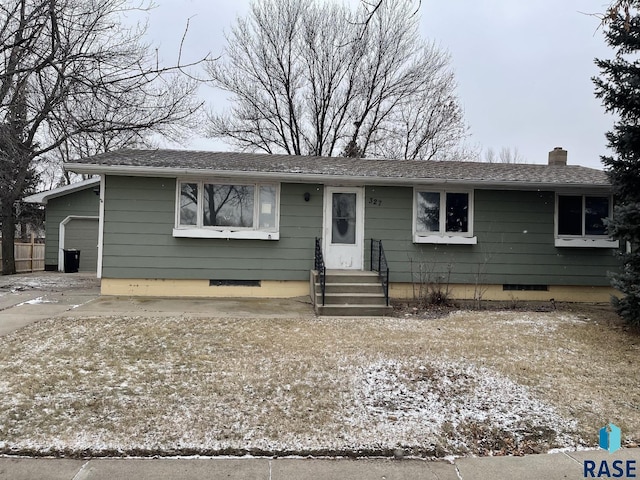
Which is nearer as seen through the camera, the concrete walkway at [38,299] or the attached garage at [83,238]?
the concrete walkway at [38,299]

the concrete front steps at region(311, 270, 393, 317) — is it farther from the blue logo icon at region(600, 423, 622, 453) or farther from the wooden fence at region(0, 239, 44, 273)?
the wooden fence at region(0, 239, 44, 273)

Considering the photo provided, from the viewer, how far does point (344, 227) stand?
389 inches

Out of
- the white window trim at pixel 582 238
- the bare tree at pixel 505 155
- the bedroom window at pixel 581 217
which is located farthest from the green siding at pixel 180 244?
the bare tree at pixel 505 155

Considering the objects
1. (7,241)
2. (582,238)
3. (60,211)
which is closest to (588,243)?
(582,238)

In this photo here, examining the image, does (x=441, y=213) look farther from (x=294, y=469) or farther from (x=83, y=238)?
(x=83, y=238)

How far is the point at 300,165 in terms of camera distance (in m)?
10.3

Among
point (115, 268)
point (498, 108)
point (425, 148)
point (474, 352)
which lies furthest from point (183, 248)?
point (498, 108)

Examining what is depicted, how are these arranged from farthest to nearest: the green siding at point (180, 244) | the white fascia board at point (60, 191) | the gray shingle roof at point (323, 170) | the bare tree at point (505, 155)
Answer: the bare tree at point (505, 155) → the white fascia board at point (60, 191) → the green siding at point (180, 244) → the gray shingle roof at point (323, 170)

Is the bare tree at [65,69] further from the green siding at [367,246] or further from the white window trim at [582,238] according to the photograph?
the white window trim at [582,238]

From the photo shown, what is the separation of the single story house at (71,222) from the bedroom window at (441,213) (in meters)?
13.4

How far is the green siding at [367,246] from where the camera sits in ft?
30.5

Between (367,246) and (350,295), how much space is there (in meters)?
1.97

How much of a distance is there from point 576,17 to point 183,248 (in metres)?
8.13

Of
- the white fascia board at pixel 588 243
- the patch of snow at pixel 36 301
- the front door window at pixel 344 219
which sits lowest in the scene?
the patch of snow at pixel 36 301
